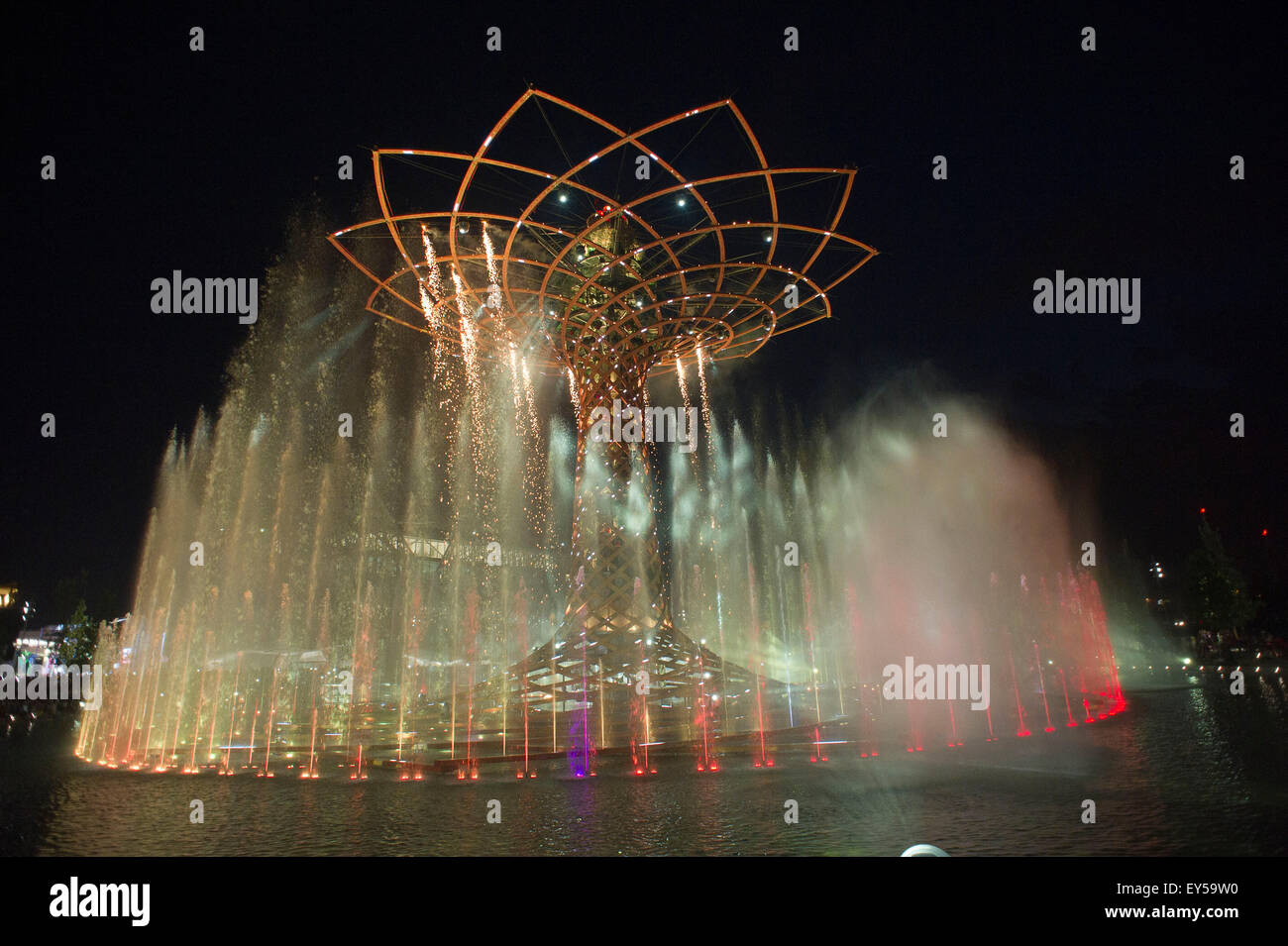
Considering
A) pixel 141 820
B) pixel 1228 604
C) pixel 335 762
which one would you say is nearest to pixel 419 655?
pixel 335 762

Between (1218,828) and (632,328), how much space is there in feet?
52.9

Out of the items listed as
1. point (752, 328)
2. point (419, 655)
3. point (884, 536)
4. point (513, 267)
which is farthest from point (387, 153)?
point (419, 655)

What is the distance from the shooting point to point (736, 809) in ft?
26.2

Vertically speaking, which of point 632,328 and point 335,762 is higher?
point 632,328

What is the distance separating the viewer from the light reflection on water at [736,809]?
6.60 m

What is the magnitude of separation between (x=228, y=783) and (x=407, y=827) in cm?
452

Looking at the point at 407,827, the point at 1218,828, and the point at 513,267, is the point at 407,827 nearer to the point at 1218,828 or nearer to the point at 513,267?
the point at 1218,828

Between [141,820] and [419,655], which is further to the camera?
[419,655]

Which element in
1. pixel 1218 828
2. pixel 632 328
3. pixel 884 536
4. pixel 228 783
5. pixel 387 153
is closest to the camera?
pixel 1218 828

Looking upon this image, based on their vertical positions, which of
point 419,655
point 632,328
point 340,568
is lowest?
point 419,655

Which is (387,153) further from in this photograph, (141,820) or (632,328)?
(141,820)

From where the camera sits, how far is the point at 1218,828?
6660mm

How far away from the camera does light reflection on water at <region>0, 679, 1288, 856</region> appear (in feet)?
21.7
